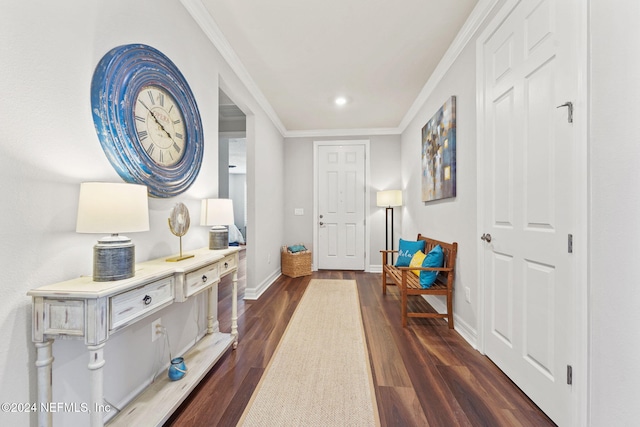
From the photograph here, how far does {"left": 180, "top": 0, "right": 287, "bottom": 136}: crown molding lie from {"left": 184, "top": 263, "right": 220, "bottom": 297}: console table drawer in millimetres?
1831

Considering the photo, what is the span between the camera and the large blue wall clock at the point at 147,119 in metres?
1.20

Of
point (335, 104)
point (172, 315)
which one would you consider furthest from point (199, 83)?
point (335, 104)

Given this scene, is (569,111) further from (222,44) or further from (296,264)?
(296,264)

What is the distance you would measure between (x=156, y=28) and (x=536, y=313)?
2768 mm

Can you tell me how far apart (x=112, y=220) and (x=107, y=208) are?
5cm

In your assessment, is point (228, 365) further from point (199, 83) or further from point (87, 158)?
point (199, 83)

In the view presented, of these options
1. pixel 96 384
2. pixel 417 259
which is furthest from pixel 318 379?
pixel 417 259

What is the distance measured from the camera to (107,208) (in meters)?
0.96

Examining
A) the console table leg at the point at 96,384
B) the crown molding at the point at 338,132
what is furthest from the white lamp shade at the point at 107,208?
the crown molding at the point at 338,132

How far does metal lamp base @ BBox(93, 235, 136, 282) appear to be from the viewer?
990 mm

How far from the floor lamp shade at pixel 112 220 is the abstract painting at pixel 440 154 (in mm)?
2435

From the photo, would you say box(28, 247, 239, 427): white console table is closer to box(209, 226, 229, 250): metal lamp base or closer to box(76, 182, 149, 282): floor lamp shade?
box(76, 182, 149, 282): floor lamp shade

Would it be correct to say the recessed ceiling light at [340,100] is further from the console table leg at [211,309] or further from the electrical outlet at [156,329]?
the electrical outlet at [156,329]

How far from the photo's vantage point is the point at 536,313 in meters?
1.43
